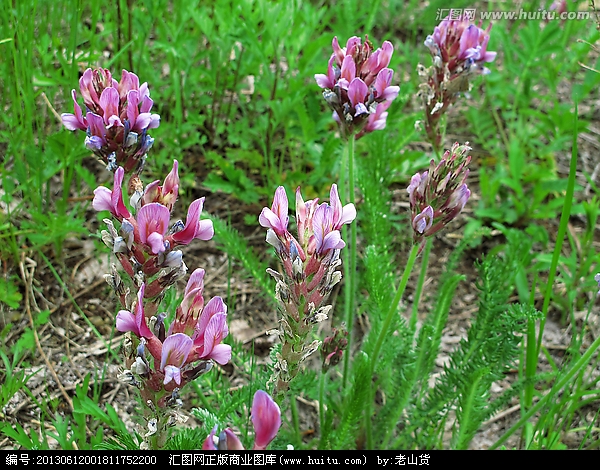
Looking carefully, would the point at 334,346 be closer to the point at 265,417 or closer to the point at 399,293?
the point at 399,293

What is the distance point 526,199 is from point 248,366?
199cm

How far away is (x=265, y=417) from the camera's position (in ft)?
3.70

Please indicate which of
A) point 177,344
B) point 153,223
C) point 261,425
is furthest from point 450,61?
point 261,425

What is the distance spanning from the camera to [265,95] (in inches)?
125

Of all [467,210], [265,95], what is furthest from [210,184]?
[467,210]

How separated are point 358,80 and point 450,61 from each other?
2.04ft

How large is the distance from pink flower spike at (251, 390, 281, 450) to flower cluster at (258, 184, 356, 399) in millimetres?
343

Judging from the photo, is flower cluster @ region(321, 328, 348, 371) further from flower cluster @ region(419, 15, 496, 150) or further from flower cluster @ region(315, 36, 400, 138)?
flower cluster @ region(419, 15, 496, 150)

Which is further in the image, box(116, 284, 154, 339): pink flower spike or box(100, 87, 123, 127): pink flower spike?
box(100, 87, 123, 127): pink flower spike

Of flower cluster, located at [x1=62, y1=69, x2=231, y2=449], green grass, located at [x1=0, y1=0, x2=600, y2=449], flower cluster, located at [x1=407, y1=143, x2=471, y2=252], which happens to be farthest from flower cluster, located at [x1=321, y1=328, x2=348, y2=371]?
flower cluster, located at [x1=62, y1=69, x2=231, y2=449]

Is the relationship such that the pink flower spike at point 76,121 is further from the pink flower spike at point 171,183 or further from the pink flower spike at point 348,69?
the pink flower spike at point 348,69

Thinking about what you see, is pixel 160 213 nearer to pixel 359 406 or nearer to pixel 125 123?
pixel 125 123

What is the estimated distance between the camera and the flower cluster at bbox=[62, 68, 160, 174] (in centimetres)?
162

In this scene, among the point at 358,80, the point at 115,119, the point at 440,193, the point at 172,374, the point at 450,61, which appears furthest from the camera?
the point at 450,61
